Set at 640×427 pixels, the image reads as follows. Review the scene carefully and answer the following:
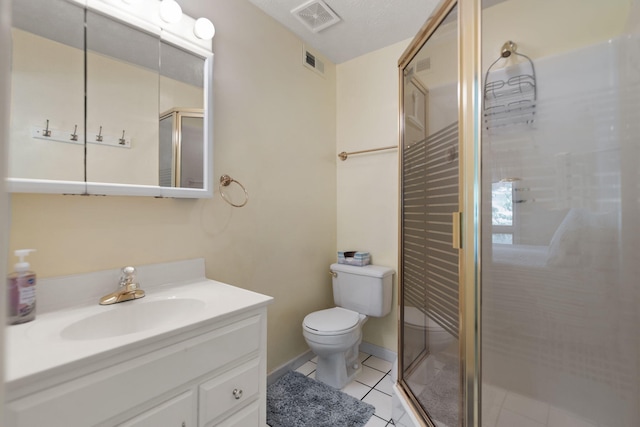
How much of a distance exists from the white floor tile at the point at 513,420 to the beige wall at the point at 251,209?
1.23 meters

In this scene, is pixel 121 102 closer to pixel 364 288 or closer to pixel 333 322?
pixel 333 322

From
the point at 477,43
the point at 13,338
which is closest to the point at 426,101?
the point at 477,43

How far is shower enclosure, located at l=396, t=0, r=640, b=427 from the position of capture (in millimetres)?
1125

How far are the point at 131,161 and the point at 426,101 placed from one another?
146cm

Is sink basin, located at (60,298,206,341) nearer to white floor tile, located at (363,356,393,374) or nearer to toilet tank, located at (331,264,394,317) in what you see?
toilet tank, located at (331,264,394,317)

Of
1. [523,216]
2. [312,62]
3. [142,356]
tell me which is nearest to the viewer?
[142,356]

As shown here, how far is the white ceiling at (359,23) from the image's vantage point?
5.67 ft

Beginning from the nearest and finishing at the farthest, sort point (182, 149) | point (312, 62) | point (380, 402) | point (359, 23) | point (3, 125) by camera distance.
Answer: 1. point (3, 125)
2. point (182, 149)
3. point (380, 402)
4. point (359, 23)
5. point (312, 62)

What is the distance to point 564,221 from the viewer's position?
4.58ft

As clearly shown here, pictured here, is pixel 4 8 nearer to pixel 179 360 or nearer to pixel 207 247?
pixel 179 360

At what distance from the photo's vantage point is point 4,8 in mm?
192

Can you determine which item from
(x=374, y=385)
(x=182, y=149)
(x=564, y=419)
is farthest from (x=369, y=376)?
(x=182, y=149)

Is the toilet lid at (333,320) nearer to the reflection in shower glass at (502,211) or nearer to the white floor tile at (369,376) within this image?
the white floor tile at (369,376)

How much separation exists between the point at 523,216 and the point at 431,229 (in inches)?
21.3
